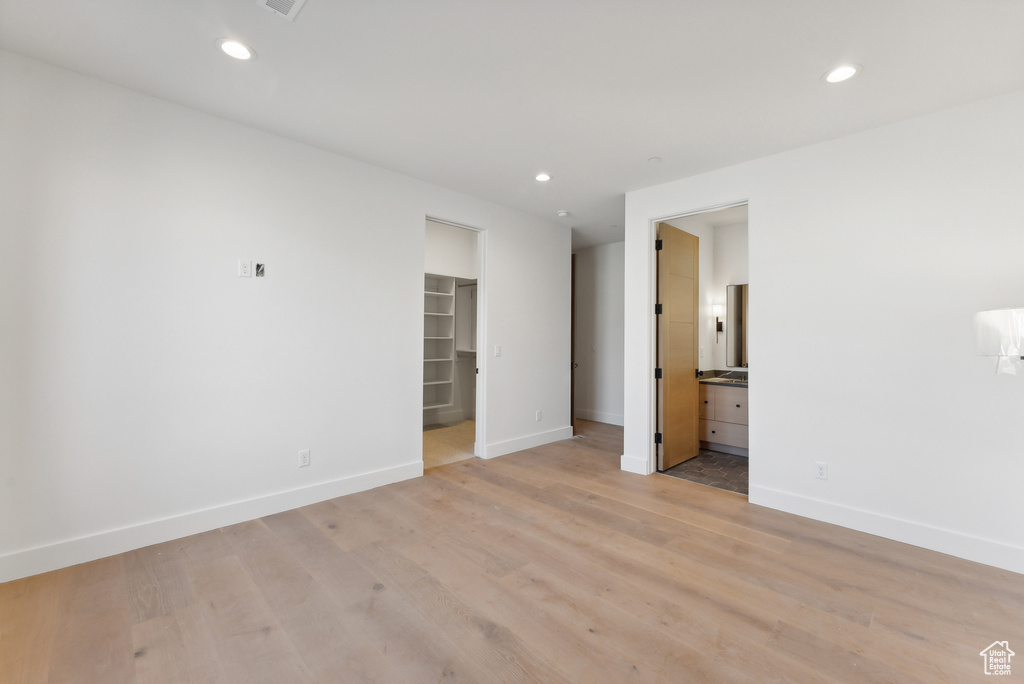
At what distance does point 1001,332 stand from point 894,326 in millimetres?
1358

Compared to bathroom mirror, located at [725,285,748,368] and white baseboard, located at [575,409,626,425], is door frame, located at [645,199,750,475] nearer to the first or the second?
bathroom mirror, located at [725,285,748,368]

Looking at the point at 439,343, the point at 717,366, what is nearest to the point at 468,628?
the point at 717,366

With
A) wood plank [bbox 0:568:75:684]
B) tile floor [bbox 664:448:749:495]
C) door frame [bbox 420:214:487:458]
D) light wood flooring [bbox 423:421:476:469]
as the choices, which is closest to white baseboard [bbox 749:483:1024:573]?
tile floor [bbox 664:448:749:495]

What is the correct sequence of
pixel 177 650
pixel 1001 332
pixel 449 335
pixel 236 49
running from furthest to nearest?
1. pixel 449 335
2. pixel 236 49
3. pixel 177 650
4. pixel 1001 332

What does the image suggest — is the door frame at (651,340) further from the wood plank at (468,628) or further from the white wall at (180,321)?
the wood plank at (468,628)

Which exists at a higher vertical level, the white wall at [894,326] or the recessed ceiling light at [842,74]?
the recessed ceiling light at [842,74]

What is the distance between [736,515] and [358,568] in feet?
8.29

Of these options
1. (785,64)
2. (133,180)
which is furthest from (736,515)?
(133,180)

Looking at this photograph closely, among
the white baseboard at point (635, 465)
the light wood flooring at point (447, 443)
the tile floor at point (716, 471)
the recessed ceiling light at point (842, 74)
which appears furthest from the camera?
the light wood flooring at point (447, 443)

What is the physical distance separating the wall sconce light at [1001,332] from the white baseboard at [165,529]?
3669 millimetres

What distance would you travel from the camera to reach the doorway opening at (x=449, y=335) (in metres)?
5.62

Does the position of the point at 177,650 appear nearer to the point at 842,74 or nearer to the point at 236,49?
the point at 236,49

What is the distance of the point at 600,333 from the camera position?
6633 millimetres

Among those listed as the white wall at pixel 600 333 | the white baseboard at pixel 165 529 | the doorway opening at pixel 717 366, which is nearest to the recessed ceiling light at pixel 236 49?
the white baseboard at pixel 165 529
